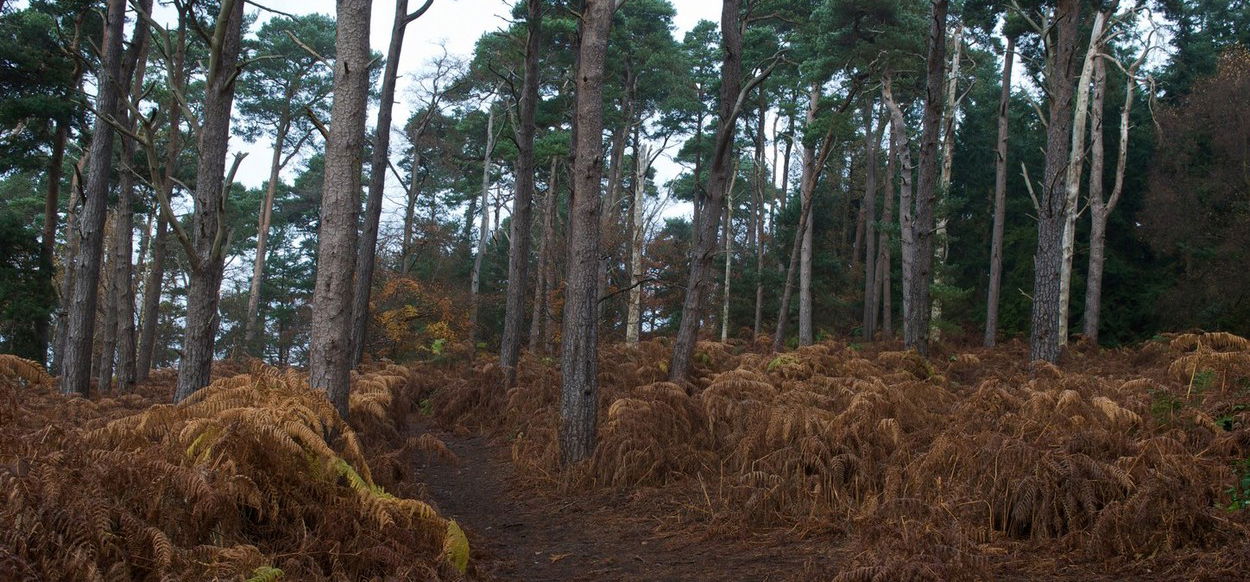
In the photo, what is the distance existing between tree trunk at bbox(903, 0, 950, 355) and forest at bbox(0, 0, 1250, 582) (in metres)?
0.07

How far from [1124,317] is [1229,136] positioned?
757 cm

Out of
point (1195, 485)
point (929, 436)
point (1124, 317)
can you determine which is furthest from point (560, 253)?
point (1195, 485)

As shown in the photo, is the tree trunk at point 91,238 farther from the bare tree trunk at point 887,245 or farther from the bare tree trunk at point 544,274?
the bare tree trunk at point 887,245

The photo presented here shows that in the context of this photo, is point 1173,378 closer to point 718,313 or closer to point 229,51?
point 229,51

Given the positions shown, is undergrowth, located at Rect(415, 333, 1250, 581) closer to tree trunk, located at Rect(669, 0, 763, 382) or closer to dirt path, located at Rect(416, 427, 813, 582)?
dirt path, located at Rect(416, 427, 813, 582)

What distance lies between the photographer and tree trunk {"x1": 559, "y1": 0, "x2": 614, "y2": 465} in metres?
8.42

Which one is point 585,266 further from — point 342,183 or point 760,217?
point 760,217

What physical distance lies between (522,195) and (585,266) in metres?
6.87

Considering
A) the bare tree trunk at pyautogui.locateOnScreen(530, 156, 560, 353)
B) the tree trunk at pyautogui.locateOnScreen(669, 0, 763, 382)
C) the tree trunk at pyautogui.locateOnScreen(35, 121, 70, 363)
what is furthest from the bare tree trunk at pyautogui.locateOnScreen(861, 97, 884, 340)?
the tree trunk at pyautogui.locateOnScreen(35, 121, 70, 363)

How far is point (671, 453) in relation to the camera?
318 inches

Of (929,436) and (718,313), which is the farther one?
(718,313)

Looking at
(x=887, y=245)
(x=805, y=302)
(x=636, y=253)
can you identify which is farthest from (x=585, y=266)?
(x=887, y=245)

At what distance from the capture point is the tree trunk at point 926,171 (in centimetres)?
1339

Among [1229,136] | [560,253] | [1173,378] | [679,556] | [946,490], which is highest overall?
[1229,136]
